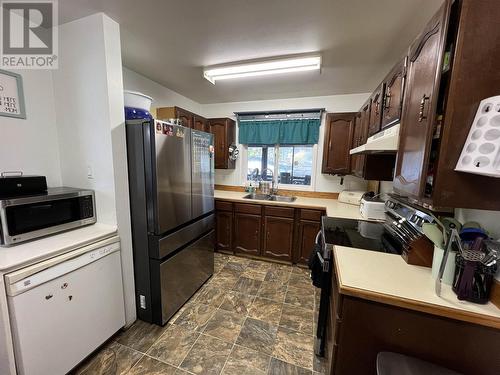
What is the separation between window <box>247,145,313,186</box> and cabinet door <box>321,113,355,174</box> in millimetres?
406

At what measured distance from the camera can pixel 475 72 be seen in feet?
2.61

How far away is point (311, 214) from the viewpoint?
2734mm

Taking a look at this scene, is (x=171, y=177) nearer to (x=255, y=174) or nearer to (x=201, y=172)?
(x=201, y=172)

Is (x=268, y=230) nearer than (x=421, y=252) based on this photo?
No

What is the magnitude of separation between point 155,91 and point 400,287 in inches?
123

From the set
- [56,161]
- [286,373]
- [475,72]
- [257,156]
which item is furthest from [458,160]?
[257,156]

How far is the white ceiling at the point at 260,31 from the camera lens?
138 centimetres

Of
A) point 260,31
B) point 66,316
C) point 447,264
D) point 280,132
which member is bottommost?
point 66,316

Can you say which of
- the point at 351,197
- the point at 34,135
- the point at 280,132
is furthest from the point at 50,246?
the point at 351,197

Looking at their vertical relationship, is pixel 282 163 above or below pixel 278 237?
above

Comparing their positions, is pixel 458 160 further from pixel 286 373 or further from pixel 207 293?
pixel 207 293

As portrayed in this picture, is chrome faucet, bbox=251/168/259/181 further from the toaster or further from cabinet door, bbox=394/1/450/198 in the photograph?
cabinet door, bbox=394/1/450/198

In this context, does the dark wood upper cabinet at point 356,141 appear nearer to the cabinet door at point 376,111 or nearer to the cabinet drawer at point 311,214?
the cabinet door at point 376,111

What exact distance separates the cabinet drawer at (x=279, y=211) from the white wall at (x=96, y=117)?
5.61 feet
